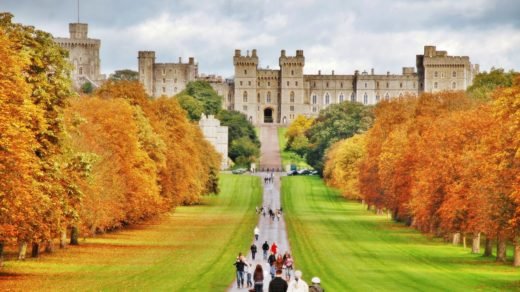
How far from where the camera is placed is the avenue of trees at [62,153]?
37281 millimetres

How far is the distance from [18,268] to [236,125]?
467 ft

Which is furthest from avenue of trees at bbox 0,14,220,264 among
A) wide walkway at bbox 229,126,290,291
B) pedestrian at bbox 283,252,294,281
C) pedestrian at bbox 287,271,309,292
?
pedestrian at bbox 287,271,309,292

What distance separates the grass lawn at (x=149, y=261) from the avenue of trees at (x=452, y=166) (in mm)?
9604

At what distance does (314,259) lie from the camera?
52.0 m

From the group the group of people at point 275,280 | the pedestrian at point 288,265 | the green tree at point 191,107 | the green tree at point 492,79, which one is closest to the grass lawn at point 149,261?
the group of people at point 275,280

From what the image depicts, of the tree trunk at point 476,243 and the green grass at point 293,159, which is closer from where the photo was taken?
the tree trunk at point 476,243

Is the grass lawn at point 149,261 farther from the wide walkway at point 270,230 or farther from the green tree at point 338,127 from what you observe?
the green tree at point 338,127

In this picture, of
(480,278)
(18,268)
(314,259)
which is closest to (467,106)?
(314,259)

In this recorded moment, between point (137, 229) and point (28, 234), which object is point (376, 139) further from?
point (28, 234)

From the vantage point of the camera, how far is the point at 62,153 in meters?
44.8

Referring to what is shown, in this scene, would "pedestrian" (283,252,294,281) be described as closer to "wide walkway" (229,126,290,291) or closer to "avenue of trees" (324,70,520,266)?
"wide walkway" (229,126,290,291)

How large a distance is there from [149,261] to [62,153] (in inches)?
273

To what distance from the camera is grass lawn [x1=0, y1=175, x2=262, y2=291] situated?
39.2 metres

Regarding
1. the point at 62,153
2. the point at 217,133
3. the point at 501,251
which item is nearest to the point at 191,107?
the point at 217,133
